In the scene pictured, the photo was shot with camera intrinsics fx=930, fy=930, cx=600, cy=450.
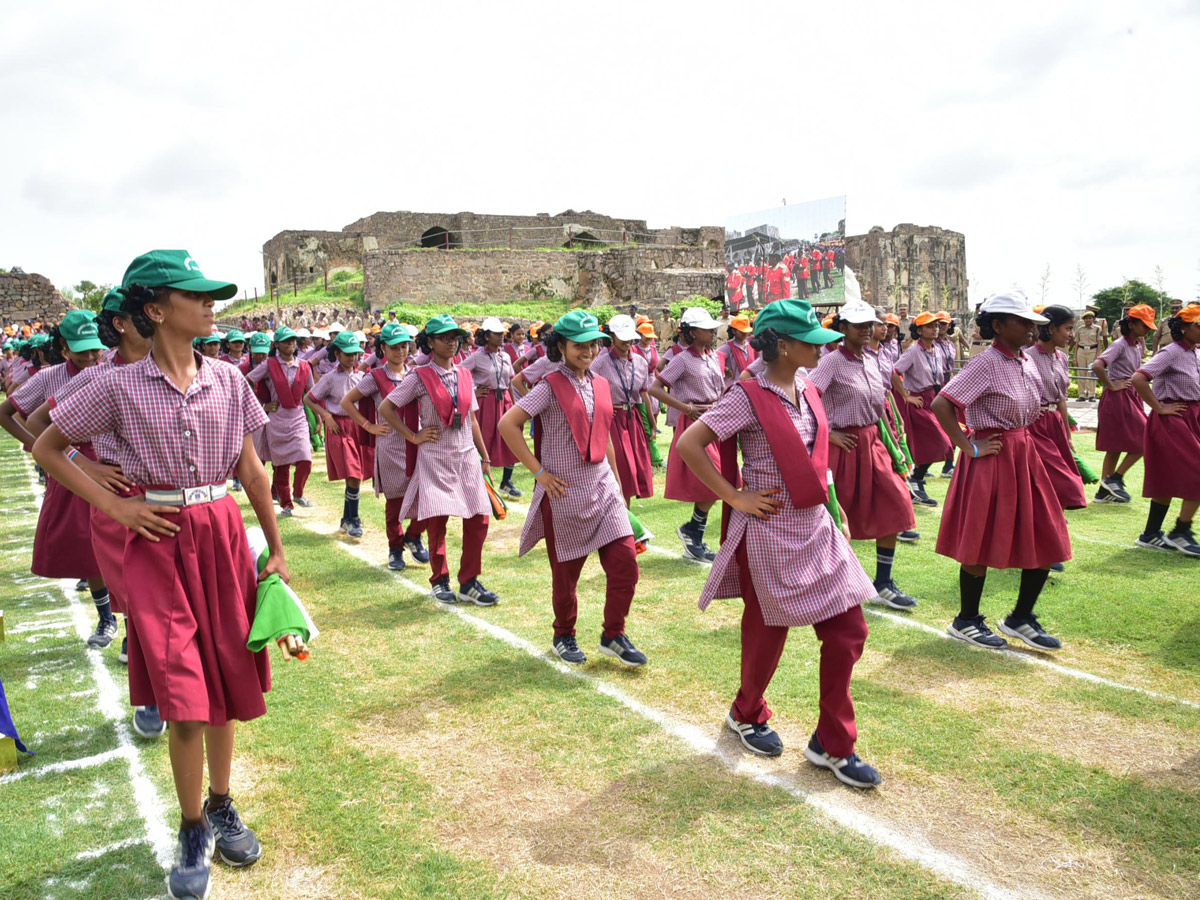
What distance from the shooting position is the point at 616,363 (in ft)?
29.0

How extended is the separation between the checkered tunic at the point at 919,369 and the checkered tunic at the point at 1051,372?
2312mm

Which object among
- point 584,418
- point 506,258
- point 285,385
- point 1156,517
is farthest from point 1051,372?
point 506,258

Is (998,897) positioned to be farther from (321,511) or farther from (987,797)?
(321,511)

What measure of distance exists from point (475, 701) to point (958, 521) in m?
2.98

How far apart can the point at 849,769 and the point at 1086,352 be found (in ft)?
61.1

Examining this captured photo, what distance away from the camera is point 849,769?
3.75m

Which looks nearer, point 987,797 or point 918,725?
point 987,797

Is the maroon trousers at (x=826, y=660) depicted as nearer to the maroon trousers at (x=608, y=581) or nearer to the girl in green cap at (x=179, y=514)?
the maroon trousers at (x=608, y=581)

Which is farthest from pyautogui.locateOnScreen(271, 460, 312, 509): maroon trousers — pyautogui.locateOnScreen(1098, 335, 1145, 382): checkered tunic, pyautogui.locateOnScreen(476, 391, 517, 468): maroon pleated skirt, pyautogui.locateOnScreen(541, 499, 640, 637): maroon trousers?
pyautogui.locateOnScreen(1098, 335, 1145, 382): checkered tunic

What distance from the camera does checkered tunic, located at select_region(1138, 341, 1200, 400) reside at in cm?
758

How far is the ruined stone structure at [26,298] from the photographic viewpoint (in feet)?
128

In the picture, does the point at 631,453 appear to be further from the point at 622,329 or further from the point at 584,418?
the point at 584,418

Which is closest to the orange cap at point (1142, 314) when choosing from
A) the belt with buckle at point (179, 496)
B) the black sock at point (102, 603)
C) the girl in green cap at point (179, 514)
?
the girl in green cap at point (179, 514)

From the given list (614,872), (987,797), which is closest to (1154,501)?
(987,797)
